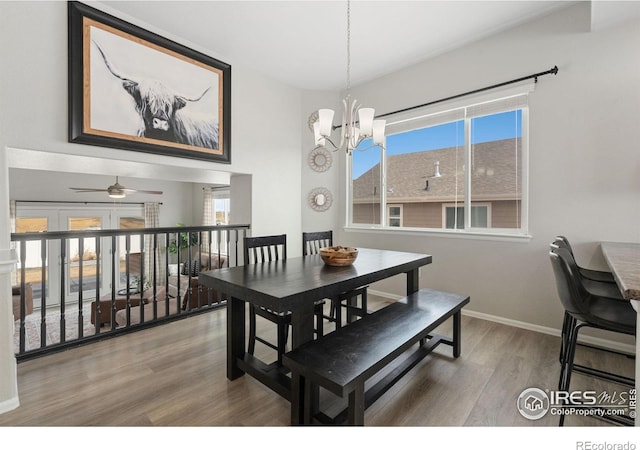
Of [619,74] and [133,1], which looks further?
[133,1]

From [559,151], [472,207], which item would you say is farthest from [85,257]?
[559,151]

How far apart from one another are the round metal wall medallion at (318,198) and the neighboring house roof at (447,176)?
432 mm

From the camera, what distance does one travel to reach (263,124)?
3.84 m

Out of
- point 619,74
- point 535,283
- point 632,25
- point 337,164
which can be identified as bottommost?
point 535,283

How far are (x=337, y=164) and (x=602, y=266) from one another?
316cm

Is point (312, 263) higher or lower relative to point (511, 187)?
lower

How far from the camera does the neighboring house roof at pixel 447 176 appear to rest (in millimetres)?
2969

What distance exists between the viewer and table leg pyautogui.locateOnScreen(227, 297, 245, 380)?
198cm

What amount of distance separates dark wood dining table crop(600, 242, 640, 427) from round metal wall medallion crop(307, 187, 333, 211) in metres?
3.04

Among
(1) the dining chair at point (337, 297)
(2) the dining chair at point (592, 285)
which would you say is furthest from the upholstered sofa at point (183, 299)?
(2) the dining chair at point (592, 285)

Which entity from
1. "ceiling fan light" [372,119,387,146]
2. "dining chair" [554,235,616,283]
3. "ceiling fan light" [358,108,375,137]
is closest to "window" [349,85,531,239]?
"dining chair" [554,235,616,283]

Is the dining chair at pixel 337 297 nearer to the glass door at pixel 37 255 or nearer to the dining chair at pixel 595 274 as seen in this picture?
the dining chair at pixel 595 274
